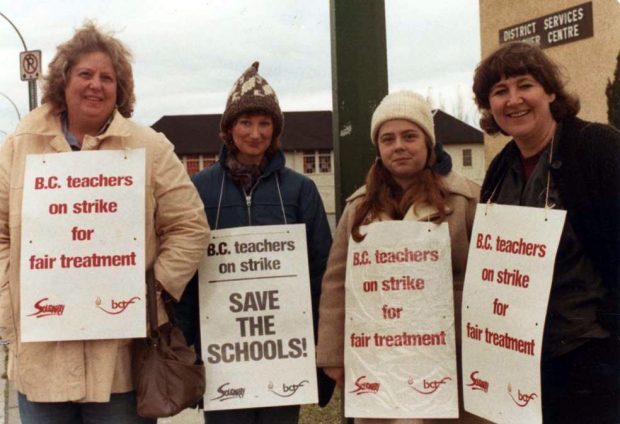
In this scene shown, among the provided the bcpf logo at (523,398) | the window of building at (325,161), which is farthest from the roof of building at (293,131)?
the bcpf logo at (523,398)

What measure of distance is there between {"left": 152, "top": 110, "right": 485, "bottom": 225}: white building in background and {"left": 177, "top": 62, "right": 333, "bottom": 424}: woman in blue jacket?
1538 inches

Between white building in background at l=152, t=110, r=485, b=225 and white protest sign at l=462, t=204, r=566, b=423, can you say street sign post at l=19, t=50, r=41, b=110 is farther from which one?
white building in background at l=152, t=110, r=485, b=225

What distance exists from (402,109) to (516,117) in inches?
18.0

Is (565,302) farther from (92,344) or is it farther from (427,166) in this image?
(92,344)

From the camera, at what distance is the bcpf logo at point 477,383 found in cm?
275

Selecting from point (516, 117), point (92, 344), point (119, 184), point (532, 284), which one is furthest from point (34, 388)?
point (516, 117)

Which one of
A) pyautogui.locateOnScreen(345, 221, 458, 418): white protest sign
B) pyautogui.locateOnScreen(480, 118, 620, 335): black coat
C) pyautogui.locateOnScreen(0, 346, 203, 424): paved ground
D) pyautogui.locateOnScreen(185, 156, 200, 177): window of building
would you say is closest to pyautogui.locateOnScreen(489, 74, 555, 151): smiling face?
pyautogui.locateOnScreen(480, 118, 620, 335): black coat

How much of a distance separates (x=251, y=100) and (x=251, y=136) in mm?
160

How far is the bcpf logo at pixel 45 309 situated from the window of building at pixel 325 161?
139 feet

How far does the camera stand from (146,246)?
9.88 feet

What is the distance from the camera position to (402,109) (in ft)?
9.80

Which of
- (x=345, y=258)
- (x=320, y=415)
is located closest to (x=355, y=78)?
(x=345, y=258)

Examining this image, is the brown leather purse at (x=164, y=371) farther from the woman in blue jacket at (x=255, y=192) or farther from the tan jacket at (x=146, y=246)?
the woman in blue jacket at (x=255, y=192)

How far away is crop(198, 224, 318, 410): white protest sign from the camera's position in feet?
10.6
